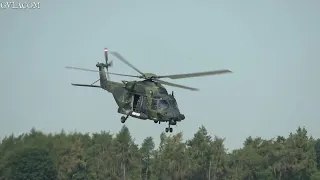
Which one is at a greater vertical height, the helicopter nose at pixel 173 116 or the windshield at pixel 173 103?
the windshield at pixel 173 103

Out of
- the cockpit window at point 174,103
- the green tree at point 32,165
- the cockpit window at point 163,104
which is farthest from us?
the green tree at point 32,165

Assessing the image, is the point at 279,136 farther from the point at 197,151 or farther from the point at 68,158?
the point at 68,158

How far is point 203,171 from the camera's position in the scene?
438 ft

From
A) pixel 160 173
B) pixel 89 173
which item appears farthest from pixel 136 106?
pixel 89 173

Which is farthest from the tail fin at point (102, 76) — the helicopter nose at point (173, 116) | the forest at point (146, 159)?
the forest at point (146, 159)

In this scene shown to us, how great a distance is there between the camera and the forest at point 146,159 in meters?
130

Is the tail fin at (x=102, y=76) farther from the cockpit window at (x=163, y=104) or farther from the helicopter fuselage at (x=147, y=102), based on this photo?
the cockpit window at (x=163, y=104)

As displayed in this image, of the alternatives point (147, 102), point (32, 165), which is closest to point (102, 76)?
point (147, 102)

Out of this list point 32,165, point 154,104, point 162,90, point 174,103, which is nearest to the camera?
point 154,104

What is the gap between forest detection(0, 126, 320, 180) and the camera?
425 ft

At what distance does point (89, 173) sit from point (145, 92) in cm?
8088

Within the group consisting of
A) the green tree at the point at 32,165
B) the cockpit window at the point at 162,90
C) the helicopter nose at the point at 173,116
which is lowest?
the helicopter nose at the point at 173,116

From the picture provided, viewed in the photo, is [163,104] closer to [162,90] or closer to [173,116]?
[173,116]

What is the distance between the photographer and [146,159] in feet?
466
